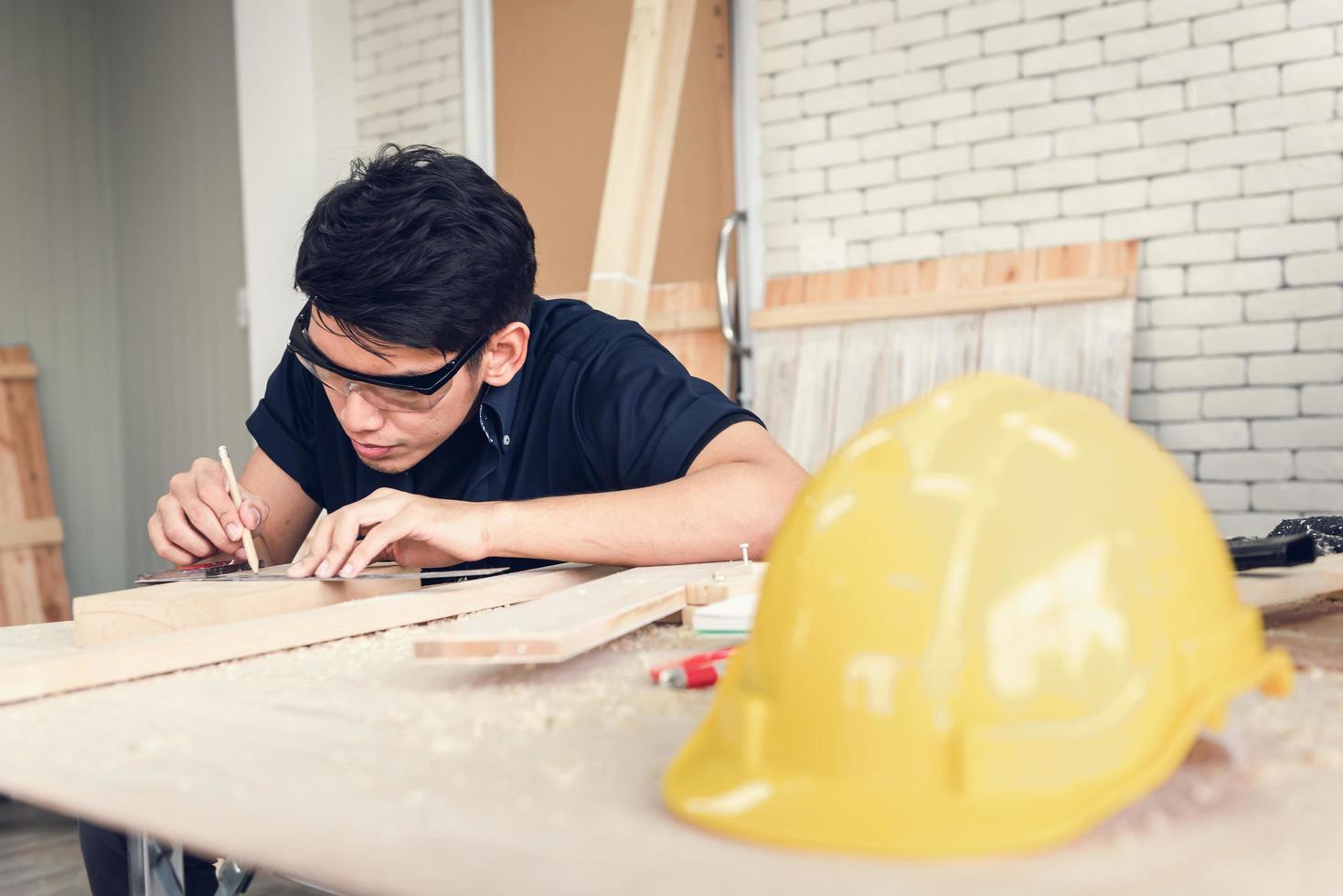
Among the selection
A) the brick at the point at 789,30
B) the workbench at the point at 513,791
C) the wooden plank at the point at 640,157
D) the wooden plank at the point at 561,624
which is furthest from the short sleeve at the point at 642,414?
the brick at the point at 789,30

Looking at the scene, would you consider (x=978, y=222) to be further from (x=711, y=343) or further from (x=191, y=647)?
(x=191, y=647)

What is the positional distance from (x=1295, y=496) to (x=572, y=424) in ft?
10.1

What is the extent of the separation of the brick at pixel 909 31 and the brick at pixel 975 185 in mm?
595

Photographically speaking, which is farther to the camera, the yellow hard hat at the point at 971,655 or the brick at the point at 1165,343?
the brick at the point at 1165,343

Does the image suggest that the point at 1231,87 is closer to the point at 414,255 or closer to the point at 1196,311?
the point at 1196,311

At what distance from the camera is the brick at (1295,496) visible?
418 centimetres

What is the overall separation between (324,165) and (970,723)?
6.54 metres

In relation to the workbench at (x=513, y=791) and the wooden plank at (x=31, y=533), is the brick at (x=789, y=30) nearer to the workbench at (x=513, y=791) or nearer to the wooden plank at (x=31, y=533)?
the workbench at (x=513, y=791)

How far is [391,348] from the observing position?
2.04 m

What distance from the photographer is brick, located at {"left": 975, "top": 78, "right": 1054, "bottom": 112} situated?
15.4 feet

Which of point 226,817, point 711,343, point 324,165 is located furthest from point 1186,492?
point 324,165

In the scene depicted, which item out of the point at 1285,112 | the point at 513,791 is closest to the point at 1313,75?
the point at 1285,112

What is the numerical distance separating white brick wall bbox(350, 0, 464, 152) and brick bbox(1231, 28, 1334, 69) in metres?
3.90

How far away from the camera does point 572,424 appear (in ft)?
7.61
